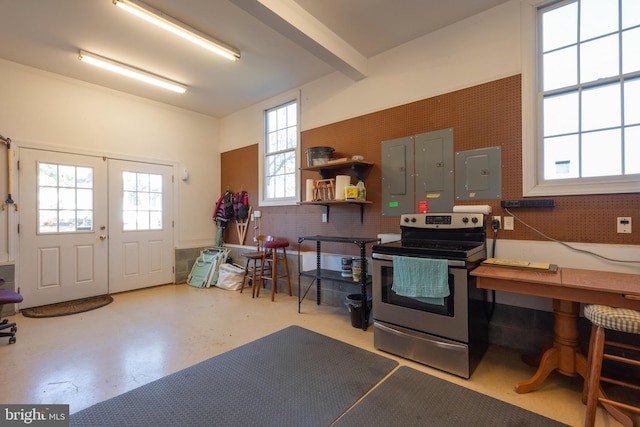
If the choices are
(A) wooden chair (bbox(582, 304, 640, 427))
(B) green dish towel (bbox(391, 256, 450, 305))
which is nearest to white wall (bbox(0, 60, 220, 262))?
(B) green dish towel (bbox(391, 256, 450, 305))

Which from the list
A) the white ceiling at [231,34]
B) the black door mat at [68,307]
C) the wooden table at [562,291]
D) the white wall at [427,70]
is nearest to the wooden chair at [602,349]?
the wooden table at [562,291]

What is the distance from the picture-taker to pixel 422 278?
7.63ft

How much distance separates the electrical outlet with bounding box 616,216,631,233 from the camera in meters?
2.18

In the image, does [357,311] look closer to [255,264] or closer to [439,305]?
[439,305]

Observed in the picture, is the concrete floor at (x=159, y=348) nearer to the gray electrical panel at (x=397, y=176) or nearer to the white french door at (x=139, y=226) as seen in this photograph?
the white french door at (x=139, y=226)

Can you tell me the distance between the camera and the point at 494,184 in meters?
2.75

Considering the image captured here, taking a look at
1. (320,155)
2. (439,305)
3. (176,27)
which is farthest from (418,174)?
(176,27)

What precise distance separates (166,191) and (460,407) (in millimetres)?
5165

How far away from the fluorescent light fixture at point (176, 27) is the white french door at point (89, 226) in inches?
99.0

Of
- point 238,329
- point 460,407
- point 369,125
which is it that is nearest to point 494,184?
point 369,125

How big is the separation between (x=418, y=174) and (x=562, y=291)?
171 centimetres

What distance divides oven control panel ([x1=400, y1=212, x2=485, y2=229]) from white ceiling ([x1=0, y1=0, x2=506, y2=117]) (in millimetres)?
1949

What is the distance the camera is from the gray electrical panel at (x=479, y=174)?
274 centimetres

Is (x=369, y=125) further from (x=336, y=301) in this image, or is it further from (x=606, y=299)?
(x=606, y=299)
